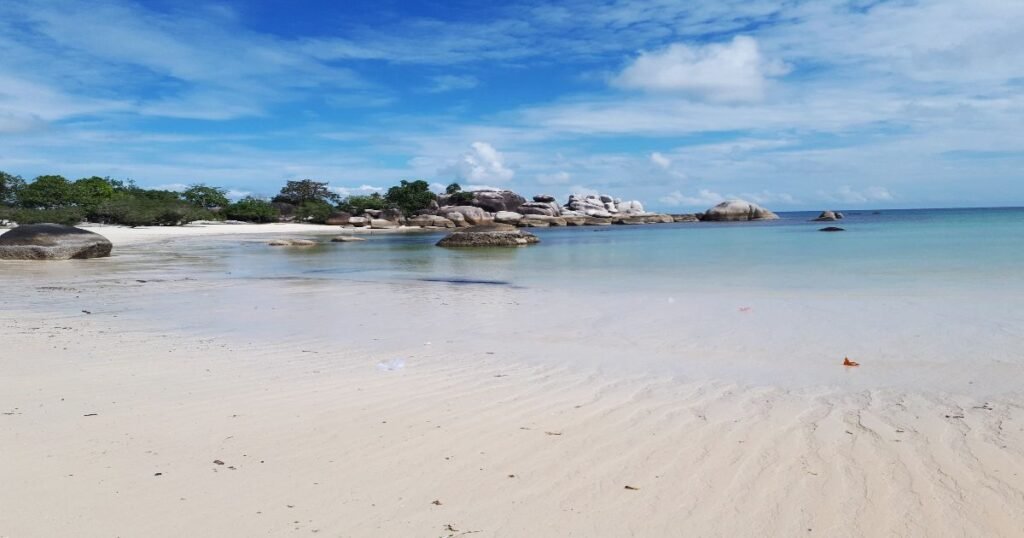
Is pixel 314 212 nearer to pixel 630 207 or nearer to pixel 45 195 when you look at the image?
pixel 45 195

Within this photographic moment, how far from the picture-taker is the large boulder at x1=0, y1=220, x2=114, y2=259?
1914cm

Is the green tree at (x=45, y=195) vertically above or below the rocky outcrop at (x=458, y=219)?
above

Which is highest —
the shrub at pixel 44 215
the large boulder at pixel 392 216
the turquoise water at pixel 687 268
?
the shrub at pixel 44 215

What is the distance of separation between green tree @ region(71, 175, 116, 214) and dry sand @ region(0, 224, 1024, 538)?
51945 millimetres

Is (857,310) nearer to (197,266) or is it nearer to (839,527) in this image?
(839,527)

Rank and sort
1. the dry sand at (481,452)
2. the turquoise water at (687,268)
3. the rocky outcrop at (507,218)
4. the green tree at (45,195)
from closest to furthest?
the dry sand at (481,452)
the turquoise water at (687,268)
the green tree at (45,195)
the rocky outcrop at (507,218)

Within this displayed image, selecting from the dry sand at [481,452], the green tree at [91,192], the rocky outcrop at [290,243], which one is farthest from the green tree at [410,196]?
the dry sand at [481,452]

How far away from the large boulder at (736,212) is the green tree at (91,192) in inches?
2544

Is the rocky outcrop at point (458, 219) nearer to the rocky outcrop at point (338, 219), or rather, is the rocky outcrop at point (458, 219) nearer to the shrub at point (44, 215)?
the rocky outcrop at point (338, 219)

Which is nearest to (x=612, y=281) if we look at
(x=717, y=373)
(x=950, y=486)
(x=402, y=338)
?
(x=402, y=338)

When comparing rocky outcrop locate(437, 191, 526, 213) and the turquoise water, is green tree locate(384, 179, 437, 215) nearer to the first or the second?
rocky outcrop locate(437, 191, 526, 213)

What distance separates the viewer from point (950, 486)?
131 inches

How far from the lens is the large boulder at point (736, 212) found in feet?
267

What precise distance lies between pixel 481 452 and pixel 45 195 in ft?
197
